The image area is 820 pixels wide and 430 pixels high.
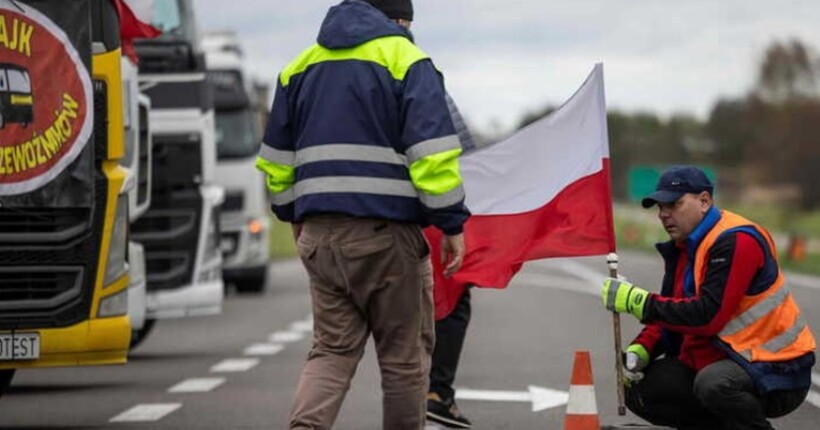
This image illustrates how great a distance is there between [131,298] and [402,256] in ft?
15.5

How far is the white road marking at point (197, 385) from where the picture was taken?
14.9 metres

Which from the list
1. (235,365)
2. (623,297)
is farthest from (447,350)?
(235,365)

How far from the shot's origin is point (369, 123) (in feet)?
27.6

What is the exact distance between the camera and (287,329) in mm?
22812

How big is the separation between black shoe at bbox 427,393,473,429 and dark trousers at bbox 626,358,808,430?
156cm

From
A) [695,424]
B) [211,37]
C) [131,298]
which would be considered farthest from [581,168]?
[211,37]

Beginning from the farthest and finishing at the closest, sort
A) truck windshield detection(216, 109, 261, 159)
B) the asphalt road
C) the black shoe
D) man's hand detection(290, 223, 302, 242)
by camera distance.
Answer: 1. truck windshield detection(216, 109, 261, 159)
2. the asphalt road
3. the black shoe
4. man's hand detection(290, 223, 302, 242)

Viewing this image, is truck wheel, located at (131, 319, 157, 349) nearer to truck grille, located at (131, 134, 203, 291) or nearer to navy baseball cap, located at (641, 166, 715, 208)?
truck grille, located at (131, 134, 203, 291)

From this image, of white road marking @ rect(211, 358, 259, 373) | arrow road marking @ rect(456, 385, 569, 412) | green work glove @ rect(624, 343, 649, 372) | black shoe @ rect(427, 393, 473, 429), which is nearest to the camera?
green work glove @ rect(624, 343, 649, 372)

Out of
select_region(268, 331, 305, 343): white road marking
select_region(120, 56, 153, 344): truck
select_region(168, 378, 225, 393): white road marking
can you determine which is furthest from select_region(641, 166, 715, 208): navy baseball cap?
select_region(268, 331, 305, 343): white road marking

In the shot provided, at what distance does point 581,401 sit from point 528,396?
4442 mm

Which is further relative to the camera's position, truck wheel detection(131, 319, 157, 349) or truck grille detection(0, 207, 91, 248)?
truck wheel detection(131, 319, 157, 349)

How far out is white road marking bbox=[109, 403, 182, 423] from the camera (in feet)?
42.0

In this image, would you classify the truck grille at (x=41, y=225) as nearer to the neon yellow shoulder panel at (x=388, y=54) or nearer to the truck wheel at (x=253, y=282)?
the neon yellow shoulder panel at (x=388, y=54)
